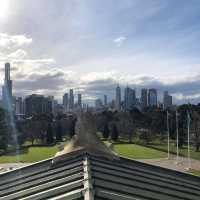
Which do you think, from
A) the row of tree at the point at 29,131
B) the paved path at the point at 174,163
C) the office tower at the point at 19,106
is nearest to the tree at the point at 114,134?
the row of tree at the point at 29,131

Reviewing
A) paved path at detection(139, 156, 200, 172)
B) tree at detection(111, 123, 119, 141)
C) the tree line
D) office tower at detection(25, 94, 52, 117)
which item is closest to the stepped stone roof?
paved path at detection(139, 156, 200, 172)

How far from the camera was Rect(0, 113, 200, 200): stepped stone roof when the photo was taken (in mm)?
8695

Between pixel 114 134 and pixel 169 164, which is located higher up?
pixel 114 134

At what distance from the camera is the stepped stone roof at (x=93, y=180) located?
8695 millimetres

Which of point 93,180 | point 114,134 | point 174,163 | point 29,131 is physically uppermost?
point 93,180

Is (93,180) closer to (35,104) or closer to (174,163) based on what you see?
(174,163)

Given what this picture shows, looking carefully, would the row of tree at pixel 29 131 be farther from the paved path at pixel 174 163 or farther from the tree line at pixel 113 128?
the paved path at pixel 174 163

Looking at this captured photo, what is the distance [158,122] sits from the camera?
8581 centimetres

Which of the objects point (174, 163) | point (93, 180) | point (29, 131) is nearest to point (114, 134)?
point (29, 131)

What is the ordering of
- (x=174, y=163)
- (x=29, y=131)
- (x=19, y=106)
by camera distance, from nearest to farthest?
(x=174, y=163), (x=29, y=131), (x=19, y=106)

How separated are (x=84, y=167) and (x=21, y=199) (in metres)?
1.88

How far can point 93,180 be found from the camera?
9.02 meters

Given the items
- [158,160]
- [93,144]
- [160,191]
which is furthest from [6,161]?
[160,191]

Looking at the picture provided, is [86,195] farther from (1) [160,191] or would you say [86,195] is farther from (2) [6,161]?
(2) [6,161]
